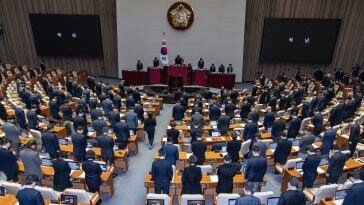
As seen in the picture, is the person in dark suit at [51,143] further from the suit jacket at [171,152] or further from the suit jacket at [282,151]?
the suit jacket at [282,151]

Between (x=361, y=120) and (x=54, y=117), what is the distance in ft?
44.5

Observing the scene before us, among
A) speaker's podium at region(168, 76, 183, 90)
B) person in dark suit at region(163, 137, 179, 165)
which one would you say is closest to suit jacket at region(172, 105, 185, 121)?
person in dark suit at region(163, 137, 179, 165)

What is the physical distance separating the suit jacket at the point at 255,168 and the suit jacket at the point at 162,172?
6.95 ft

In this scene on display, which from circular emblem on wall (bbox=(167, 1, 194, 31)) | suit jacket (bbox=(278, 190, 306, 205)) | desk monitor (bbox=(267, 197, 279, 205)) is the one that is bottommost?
desk monitor (bbox=(267, 197, 279, 205))

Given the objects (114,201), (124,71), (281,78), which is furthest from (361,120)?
(124,71)

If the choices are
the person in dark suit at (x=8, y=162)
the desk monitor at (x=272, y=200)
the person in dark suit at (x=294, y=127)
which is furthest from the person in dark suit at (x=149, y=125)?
the desk monitor at (x=272, y=200)

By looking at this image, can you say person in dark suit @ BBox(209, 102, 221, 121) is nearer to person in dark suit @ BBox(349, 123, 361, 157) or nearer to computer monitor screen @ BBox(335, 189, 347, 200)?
person in dark suit @ BBox(349, 123, 361, 157)

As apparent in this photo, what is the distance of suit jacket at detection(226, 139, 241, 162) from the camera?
408 inches

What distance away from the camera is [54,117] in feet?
49.2

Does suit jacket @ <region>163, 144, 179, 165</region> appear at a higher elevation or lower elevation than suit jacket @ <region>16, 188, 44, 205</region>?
lower

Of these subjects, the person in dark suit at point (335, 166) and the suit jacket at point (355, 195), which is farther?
the person in dark suit at point (335, 166)

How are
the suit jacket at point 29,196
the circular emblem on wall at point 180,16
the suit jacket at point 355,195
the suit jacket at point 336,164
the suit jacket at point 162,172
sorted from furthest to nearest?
the circular emblem on wall at point 180,16 → the suit jacket at point 336,164 → the suit jacket at point 162,172 → the suit jacket at point 355,195 → the suit jacket at point 29,196

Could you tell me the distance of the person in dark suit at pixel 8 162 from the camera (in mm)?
9273

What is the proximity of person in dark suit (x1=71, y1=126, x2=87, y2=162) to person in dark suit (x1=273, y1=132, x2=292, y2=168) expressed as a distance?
6.13m
